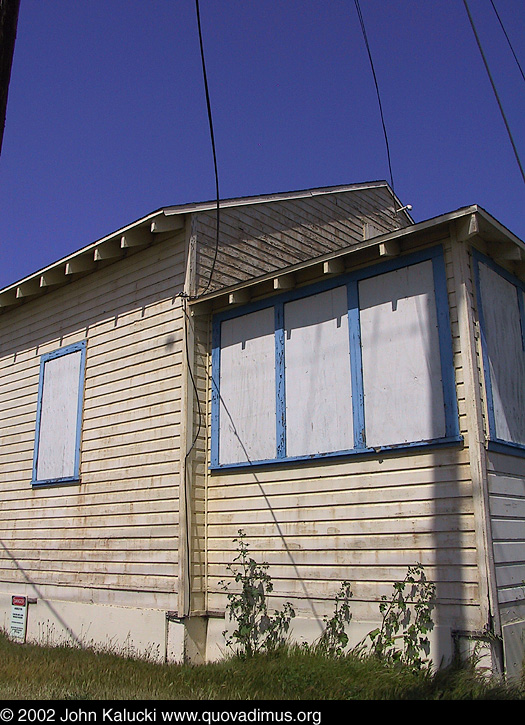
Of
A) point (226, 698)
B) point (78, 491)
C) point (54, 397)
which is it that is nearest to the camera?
point (226, 698)

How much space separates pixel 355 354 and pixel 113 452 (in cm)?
432

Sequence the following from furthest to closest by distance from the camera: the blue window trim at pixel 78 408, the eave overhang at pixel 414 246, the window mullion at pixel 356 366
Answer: the blue window trim at pixel 78 408 → the window mullion at pixel 356 366 → the eave overhang at pixel 414 246

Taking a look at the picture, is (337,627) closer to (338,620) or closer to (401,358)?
(338,620)

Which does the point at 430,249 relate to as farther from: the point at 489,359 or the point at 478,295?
the point at 489,359

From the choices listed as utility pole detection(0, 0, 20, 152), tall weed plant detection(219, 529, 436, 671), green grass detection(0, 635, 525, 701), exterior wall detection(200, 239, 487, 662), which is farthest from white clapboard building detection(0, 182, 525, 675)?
utility pole detection(0, 0, 20, 152)

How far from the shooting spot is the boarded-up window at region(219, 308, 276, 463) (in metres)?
8.96

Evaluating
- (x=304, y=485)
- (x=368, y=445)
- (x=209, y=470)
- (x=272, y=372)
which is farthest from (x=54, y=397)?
(x=368, y=445)

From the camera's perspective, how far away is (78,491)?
36.2 feet

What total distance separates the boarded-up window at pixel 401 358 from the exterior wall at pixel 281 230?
2.90 metres

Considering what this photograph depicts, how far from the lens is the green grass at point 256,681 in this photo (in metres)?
6.23

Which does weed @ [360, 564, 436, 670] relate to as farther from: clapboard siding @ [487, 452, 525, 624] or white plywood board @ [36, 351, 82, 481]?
white plywood board @ [36, 351, 82, 481]

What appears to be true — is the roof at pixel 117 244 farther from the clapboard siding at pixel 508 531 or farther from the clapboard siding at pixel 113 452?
the clapboard siding at pixel 508 531

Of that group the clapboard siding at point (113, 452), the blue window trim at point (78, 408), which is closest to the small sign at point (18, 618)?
the clapboard siding at point (113, 452)

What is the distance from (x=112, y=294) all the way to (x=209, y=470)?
3.56m
